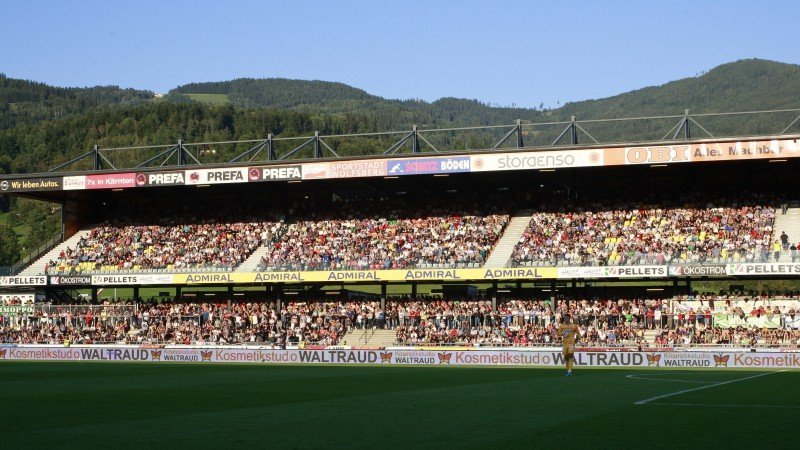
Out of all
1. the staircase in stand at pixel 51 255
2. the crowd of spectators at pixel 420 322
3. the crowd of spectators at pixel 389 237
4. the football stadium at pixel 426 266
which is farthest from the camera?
the staircase in stand at pixel 51 255

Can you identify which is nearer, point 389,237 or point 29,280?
point 389,237

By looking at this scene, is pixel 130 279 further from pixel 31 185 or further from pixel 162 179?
pixel 31 185

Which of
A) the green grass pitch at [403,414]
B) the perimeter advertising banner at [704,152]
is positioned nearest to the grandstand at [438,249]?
the perimeter advertising banner at [704,152]

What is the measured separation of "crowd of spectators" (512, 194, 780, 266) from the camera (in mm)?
48344

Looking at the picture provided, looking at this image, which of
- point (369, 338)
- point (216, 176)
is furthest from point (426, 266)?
point (216, 176)

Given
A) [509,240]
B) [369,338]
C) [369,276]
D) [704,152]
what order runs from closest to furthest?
[704,152], [369,338], [369,276], [509,240]

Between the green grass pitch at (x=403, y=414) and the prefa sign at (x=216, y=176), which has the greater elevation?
the prefa sign at (x=216, y=176)

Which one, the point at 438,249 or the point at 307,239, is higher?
the point at 307,239

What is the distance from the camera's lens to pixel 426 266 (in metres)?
52.9

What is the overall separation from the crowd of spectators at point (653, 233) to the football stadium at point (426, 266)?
0.11 m

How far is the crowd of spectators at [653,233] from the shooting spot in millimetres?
48344

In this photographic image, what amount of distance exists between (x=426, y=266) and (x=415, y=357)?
33.2 ft

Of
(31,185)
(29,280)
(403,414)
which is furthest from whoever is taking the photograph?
(31,185)

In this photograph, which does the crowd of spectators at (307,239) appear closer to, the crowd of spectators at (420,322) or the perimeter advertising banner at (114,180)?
the crowd of spectators at (420,322)
